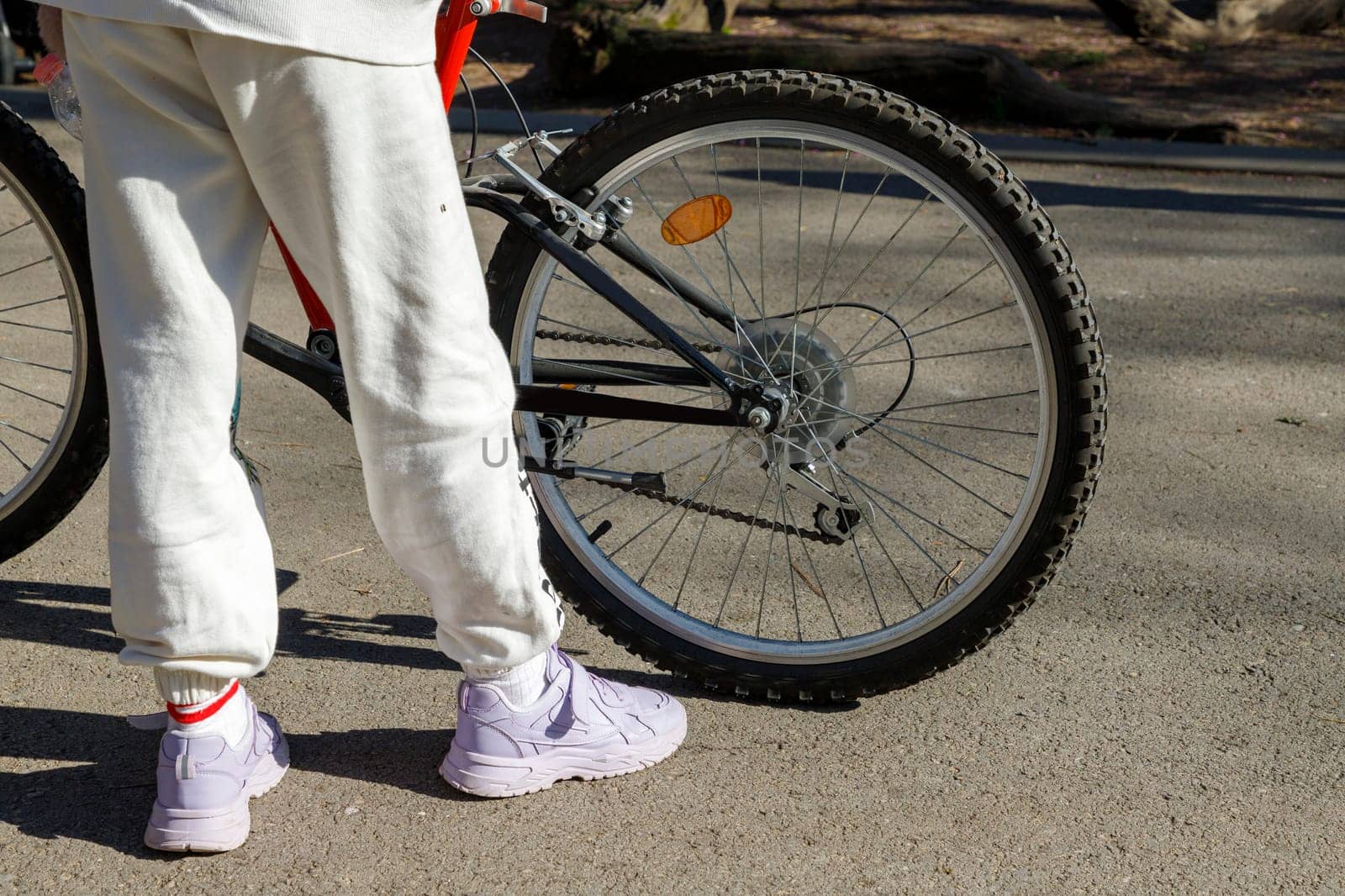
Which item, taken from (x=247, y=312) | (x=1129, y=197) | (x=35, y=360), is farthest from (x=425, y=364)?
(x=1129, y=197)

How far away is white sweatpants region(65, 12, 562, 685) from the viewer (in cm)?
170

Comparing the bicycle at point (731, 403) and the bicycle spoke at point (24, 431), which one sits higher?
the bicycle at point (731, 403)

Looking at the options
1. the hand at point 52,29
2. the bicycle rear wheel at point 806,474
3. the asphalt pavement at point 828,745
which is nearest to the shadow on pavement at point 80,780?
the asphalt pavement at point 828,745

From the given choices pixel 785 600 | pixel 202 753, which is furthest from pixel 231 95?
pixel 785 600

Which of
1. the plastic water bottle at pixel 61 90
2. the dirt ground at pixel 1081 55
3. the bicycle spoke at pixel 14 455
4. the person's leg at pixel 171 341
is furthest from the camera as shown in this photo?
the dirt ground at pixel 1081 55

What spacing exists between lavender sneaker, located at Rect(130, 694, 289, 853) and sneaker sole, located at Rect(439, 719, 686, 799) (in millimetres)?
313

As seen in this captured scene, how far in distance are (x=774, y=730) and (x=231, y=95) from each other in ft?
4.33

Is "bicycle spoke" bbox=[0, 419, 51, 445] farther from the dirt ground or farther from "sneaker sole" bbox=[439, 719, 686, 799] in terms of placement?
the dirt ground

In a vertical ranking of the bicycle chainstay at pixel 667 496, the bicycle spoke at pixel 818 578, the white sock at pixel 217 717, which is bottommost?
the bicycle spoke at pixel 818 578

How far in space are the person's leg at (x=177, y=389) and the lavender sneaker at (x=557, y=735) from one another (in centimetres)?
33

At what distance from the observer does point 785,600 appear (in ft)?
9.01

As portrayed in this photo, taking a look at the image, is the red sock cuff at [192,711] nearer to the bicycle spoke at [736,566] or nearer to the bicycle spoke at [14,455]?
the bicycle spoke at [736,566]

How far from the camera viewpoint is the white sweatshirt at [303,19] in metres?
1.61

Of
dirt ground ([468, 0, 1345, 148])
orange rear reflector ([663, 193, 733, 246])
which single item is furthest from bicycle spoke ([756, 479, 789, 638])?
dirt ground ([468, 0, 1345, 148])
